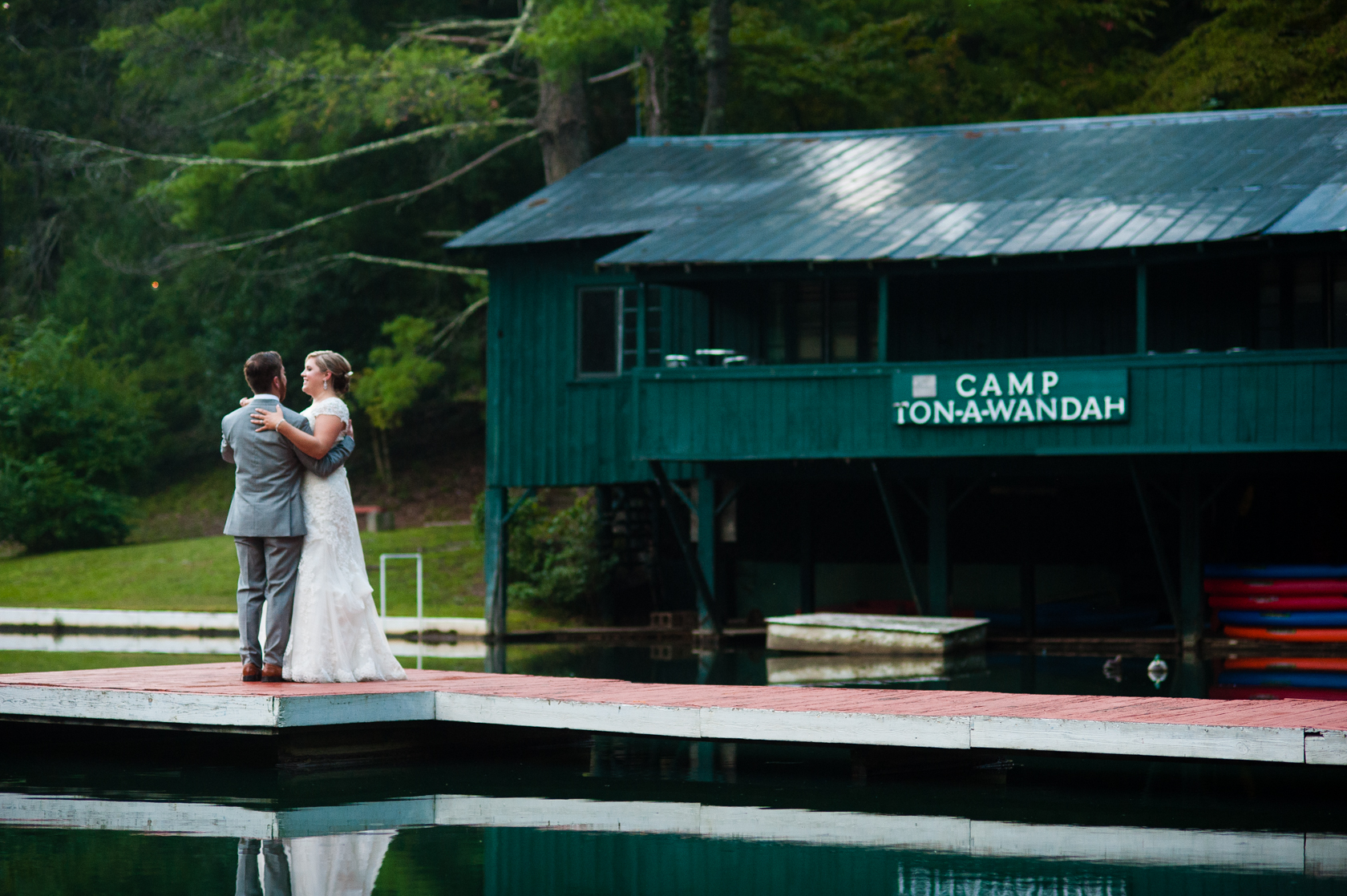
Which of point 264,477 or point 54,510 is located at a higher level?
point 264,477

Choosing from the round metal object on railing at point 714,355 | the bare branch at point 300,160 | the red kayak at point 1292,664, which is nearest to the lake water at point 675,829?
the red kayak at point 1292,664

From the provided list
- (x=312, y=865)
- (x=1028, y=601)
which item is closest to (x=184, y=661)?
(x=312, y=865)

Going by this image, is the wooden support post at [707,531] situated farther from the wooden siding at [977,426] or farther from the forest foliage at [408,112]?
the forest foliage at [408,112]

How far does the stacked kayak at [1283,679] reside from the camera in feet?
48.6

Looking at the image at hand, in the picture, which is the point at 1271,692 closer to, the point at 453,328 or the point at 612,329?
the point at 612,329

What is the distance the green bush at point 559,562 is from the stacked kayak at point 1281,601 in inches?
351

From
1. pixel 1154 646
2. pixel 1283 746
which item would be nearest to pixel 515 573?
pixel 1154 646

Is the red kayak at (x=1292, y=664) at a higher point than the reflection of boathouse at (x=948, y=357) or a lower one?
lower

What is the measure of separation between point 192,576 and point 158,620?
4046 mm

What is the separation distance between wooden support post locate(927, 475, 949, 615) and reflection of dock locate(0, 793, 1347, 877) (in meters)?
14.0

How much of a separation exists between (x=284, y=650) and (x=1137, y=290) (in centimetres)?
1299

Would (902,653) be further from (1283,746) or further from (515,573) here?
(1283,746)

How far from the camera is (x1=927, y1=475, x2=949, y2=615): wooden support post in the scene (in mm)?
22734

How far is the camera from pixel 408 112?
96.2 ft
